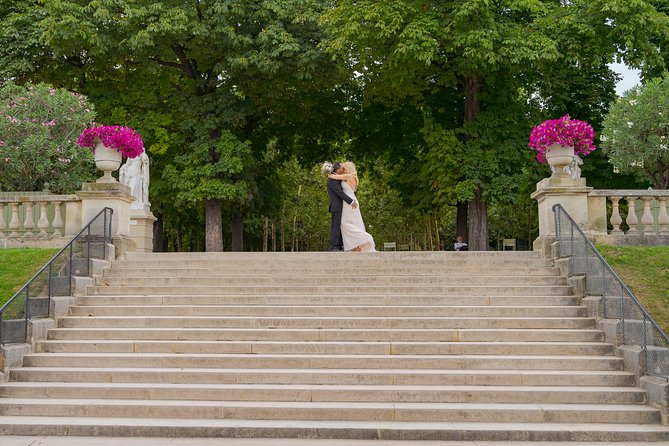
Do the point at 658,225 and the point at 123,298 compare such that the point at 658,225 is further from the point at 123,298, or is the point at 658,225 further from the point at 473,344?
the point at 123,298

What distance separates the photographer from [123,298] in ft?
34.5

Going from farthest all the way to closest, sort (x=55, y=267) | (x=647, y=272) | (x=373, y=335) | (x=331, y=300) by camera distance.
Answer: (x=647, y=272) → (x=331, y=300) → (x=55, y=267) → (x=373, y=335)

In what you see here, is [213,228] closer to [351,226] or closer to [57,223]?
[57,223]

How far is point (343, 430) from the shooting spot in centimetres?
691

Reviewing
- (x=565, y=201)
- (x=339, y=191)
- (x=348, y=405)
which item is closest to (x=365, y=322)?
(x=348, y=405)

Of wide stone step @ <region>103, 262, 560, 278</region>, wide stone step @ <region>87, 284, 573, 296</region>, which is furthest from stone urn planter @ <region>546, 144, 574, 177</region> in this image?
wide stone step @ <region>87, 284, 573, 296</region>

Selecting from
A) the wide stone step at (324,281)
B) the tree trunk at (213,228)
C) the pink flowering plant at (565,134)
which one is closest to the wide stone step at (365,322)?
the wide stone step at (324,281)

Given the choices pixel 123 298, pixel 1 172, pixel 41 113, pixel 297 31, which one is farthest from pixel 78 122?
pixel 297 31

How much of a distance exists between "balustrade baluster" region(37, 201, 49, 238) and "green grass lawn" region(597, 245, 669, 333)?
10.7 meters

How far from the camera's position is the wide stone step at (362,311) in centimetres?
981

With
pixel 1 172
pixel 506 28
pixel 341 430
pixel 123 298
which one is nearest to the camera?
pixel 341 430

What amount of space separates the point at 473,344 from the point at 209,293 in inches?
172

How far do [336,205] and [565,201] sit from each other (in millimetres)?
4415

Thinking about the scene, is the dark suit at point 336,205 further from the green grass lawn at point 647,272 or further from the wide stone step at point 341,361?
the wide stone step at point 341,361
